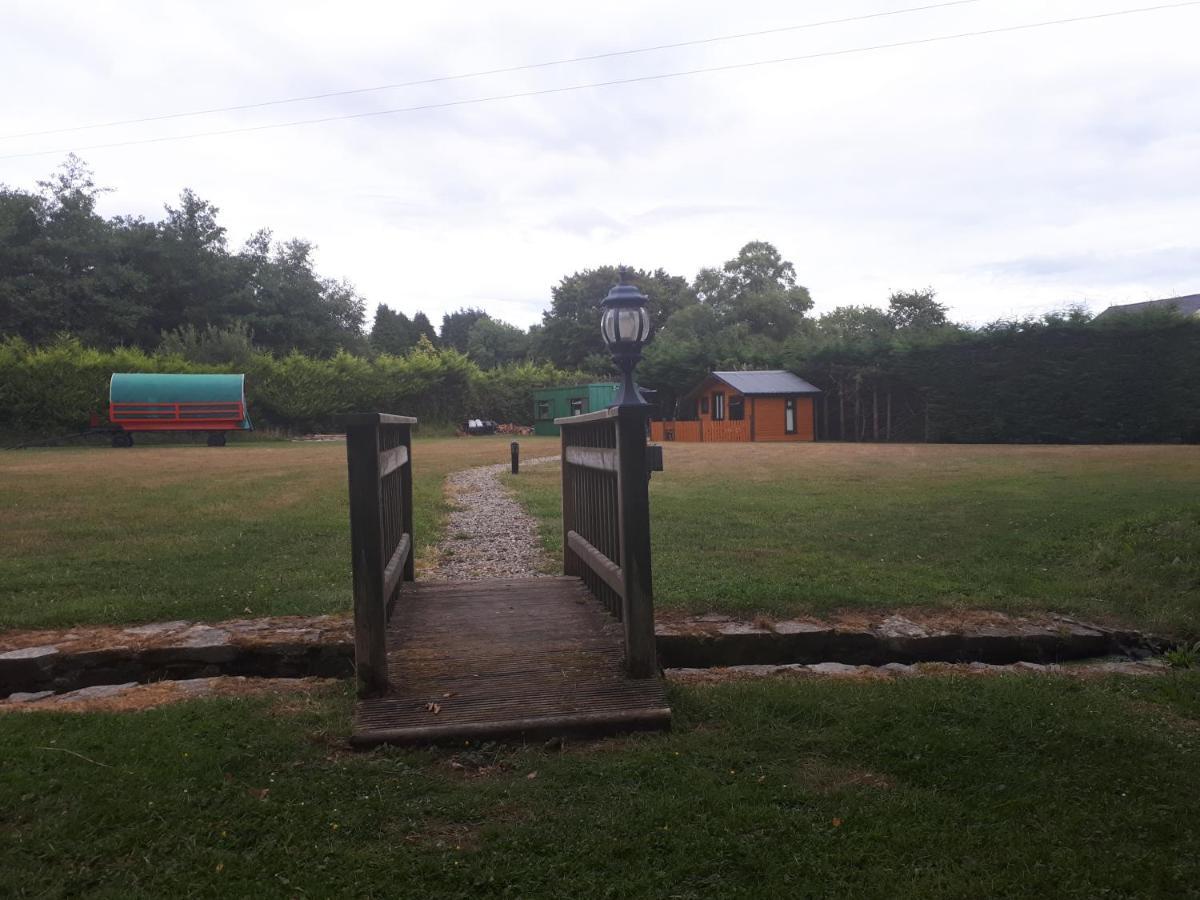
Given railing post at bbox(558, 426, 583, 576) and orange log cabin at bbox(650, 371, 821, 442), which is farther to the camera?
orange log cabin at bbox(650, 371, 821, 442)

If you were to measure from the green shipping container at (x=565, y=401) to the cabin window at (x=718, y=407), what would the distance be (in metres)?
3.95

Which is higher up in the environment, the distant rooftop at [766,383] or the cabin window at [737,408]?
the distant rooftop at [766,383]

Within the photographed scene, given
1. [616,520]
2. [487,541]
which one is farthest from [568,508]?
[487,541]

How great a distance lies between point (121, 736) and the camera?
3633 millimetres

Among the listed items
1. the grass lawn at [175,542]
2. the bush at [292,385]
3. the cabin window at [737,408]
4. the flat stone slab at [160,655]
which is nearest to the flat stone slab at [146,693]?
the flat stone slab at [160,655]

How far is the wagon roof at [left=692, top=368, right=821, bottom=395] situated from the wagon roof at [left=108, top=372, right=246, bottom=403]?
1683 cm

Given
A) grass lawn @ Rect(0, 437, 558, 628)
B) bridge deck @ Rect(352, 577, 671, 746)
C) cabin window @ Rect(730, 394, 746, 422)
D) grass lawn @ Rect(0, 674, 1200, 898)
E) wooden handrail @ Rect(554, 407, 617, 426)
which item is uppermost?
wooden handrail @ Rect(554, 407, 617, 426)

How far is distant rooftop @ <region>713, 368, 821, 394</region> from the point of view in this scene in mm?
A: 32000

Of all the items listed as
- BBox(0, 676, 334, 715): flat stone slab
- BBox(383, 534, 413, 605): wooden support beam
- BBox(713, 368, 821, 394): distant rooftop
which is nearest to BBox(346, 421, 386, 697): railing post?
BBox(383, 534, 413, 605): wooden support beam

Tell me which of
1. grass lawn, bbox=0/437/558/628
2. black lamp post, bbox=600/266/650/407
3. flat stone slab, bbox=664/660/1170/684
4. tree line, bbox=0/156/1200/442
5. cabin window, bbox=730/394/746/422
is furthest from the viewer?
cabin window, bbox=730/394/746/422

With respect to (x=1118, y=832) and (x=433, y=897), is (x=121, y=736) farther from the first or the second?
(x=1118, y=832)

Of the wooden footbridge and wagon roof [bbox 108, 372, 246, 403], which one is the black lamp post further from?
wagon roof [bbox 108, 372, 246, 403]

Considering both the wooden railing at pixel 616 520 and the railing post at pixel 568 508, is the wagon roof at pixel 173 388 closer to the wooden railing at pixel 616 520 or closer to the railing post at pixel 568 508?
the railing post at pixel 568 508

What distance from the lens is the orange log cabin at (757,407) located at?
32.1 meters
